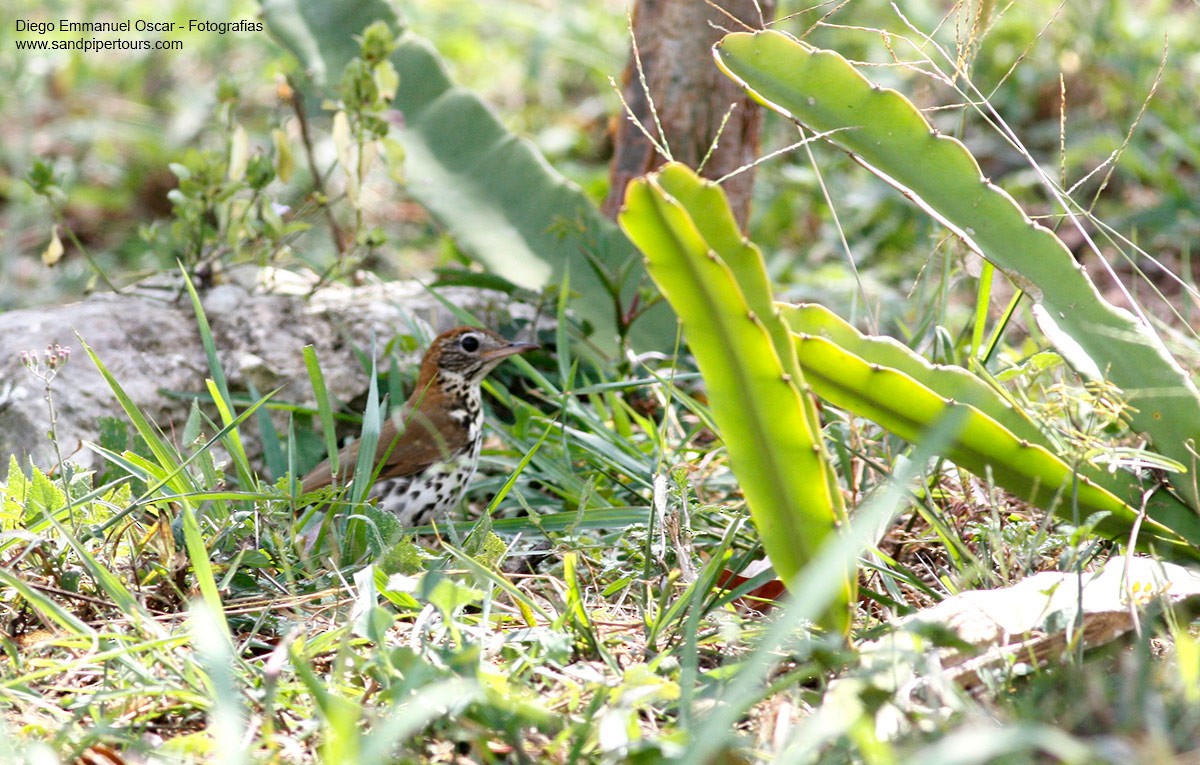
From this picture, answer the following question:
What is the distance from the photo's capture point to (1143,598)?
2.04 meters

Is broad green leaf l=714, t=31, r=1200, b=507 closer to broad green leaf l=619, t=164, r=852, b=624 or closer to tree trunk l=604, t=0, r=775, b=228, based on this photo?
broad green leaf l=619, t=164, r=852, b=624

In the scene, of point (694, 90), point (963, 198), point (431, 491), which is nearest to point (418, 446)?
point (431, 491)

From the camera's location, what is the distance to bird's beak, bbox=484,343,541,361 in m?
3.58

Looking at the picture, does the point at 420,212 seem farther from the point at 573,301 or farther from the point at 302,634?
the point at 302,634

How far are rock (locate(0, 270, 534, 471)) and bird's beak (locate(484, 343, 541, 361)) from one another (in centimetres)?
30

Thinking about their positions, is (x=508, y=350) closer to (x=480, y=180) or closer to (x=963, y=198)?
(x=480, y=180)

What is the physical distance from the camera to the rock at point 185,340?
342 centimetres

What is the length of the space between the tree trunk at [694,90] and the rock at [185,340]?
852 millimetres

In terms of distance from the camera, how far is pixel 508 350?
11.9 feet

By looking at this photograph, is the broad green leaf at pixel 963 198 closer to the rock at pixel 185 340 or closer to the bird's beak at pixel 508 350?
the bird's beak at pixel 508 350

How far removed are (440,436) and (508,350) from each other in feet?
1.40

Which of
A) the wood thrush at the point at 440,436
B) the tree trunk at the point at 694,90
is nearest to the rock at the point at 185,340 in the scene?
the wood thrush at the point at 440,436

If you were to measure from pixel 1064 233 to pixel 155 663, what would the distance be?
4534mm

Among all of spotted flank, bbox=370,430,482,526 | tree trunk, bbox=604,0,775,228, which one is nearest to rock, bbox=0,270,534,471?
spotted flank, bbox=370,430,482,526
